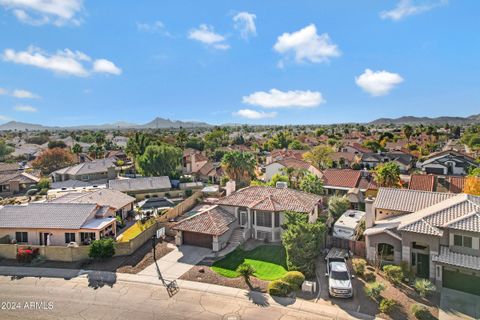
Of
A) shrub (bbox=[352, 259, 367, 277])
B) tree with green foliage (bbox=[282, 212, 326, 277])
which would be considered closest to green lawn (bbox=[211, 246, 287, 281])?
tree with green foliage (bbox=[282, 212, 326, 277])

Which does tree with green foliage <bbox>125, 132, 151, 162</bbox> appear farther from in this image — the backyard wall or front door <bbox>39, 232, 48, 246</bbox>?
front door <bbox>39, 232, 48, 246</bbox>

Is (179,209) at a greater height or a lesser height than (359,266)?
greater

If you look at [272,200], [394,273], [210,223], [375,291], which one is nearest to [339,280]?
[375,291]

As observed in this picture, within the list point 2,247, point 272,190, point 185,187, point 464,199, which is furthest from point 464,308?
point 185,187

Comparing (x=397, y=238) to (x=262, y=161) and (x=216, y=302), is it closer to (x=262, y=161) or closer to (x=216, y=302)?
(x=216, y=302)

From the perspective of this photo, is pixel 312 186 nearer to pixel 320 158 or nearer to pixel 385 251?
pixel 385 251

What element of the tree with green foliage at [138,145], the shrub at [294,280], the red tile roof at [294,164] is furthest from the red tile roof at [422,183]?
the tree with green foliage at [138,145]
